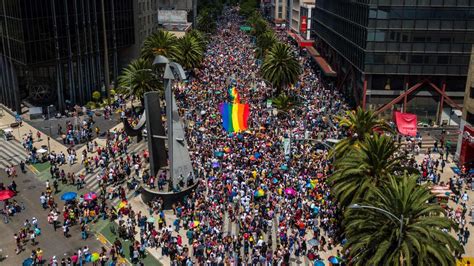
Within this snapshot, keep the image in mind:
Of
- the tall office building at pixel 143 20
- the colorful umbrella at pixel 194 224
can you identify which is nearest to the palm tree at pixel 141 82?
the tall office building at pixel 143 20

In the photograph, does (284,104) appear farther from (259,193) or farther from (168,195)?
(168,195)

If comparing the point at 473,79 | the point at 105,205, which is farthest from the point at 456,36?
the point at 105,205

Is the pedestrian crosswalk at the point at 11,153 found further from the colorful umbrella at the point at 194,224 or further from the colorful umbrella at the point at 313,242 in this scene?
the colorful umbrella at the point at 313,242

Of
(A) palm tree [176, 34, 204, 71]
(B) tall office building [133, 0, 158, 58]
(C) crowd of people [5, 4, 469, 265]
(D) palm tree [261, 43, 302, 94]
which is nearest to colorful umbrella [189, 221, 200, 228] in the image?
(C) crowd of people [5, 4, 469, 265]

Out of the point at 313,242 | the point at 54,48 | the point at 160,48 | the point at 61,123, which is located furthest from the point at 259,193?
the point at 160,48

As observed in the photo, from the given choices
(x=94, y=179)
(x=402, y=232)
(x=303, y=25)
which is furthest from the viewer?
(x=303, y=25)

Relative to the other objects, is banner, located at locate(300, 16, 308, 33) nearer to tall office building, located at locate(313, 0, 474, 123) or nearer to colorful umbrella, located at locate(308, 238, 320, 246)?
tall office building, located at locate(313, 0, 474, 123)

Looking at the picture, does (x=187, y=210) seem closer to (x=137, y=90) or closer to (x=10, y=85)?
(x=137, y=90)
